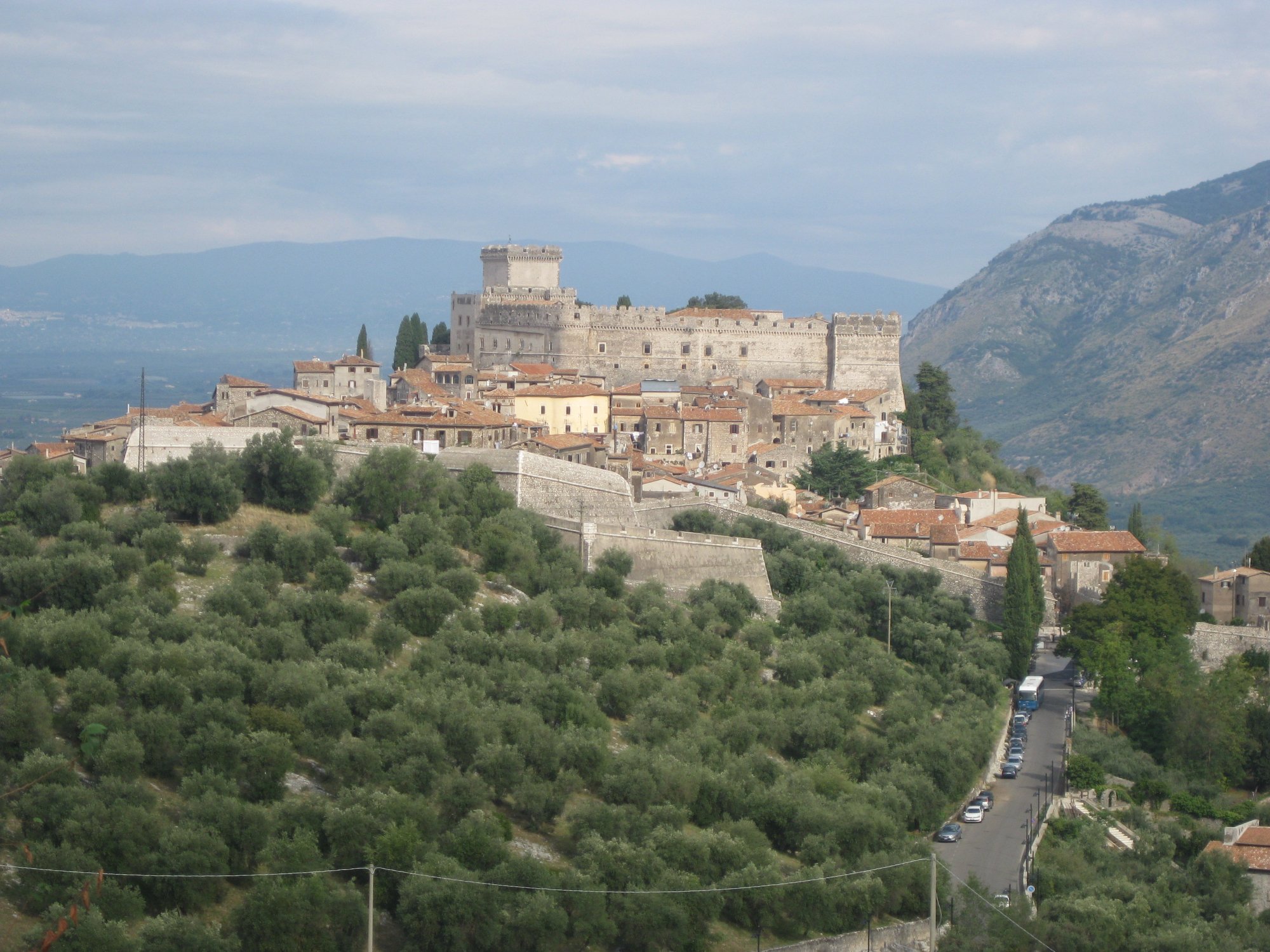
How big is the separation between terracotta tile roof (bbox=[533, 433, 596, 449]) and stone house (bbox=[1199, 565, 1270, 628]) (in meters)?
16.7

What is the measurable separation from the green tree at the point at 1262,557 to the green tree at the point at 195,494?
85.0 ft

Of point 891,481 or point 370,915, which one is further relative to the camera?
point 891,481

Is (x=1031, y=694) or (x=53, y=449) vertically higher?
(x=53, y=449)

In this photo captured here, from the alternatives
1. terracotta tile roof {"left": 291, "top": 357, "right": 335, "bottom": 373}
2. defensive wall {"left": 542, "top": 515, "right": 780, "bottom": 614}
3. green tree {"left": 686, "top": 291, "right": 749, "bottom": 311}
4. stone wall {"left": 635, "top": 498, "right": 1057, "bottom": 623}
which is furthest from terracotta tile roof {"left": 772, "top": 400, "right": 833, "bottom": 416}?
green tree {"left": 686, "top": 291, "right": 749, "bottom": 311}

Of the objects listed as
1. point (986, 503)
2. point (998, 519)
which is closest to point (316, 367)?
point (986, 503)

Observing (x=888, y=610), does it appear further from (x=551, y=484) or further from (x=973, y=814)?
(x=973, y=814)

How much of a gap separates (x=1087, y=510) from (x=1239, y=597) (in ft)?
34.8

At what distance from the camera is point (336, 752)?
26.2 m

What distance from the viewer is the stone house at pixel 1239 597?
147ft

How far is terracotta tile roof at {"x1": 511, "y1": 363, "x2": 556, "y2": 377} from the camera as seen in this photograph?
201ft

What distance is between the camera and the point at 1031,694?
39969 mm

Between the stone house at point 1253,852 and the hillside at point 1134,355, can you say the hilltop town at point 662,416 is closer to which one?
the stone house at point 1253,852

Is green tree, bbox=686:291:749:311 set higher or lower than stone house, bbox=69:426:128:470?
higher

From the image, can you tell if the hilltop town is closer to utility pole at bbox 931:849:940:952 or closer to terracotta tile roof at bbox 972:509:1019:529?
terracotta tile roof at bbox 972:509:1019:529
